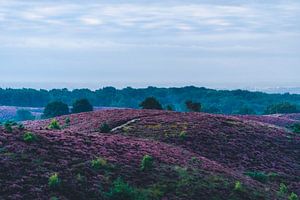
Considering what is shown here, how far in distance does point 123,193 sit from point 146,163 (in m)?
4.93

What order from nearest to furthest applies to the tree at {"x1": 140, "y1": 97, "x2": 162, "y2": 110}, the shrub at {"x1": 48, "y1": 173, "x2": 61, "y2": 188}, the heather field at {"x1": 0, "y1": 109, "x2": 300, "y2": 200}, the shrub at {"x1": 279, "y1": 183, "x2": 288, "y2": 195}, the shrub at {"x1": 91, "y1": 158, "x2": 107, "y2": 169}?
the shrub at {"x1": 48, "y1": 173, "x2": 61, "y2": 188} < the heather field at {"x1": 0, "y1": 109, "x2": 300, "y2": 200} < the shrub at {"x1": 91, "y1": 158, "x2": 107, "y2": 169} < the shrub at {"x1": 279, "y1": 183, "x2": 288, "y2": 195} < the tree at {"x1": 140, "y1": 97, "x2": 162, "y2": 110}

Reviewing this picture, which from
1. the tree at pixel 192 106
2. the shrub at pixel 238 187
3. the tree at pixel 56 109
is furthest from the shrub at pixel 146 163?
the tree at pixel 56 109

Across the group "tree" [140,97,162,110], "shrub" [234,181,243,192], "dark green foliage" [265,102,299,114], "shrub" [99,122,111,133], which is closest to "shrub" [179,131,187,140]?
"shrub" [99,122,111,133]

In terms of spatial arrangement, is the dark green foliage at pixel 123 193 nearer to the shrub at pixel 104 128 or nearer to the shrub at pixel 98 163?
the shrub at pixel 98 163

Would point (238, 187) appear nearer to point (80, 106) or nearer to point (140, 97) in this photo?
point (80, 106)

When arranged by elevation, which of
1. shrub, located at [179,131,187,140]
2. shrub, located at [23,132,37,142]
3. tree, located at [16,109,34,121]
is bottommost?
tree, located at [16,109,34,121]

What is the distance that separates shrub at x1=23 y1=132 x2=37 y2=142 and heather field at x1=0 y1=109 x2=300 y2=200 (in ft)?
0.17

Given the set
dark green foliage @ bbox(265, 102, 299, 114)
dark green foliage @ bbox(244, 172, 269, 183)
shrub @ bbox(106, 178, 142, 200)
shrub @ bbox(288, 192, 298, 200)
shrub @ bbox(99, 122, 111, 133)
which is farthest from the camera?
dark green foliage @ bbox(265, 102, 299, 114)

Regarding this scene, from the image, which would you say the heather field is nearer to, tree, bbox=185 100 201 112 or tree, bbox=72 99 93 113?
tree, bbox=185 100 201 112

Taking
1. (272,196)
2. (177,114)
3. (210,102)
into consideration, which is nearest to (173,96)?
(210,102)

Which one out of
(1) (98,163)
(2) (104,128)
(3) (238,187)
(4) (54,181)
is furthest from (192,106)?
(4) (54,181)

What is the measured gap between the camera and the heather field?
84.5 feet

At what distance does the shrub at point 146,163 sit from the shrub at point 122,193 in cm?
355

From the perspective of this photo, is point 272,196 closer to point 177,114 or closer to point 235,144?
point 235,144
